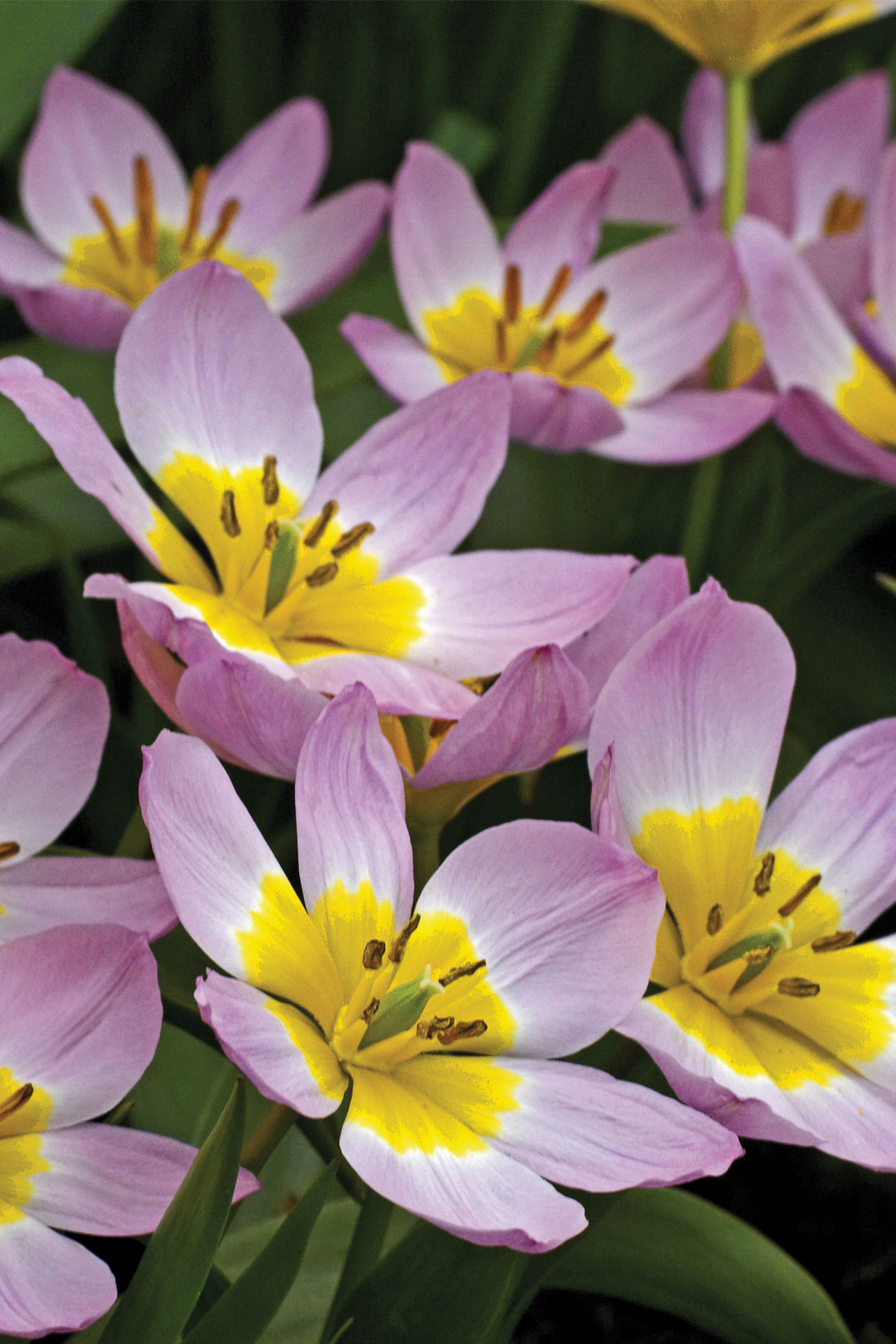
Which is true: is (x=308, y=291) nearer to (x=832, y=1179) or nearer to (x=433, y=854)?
(x=433, y=854)

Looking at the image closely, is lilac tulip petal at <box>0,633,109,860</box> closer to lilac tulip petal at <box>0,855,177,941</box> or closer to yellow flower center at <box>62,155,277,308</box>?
lilac tulip petal at <box>0,855,177,941</box>

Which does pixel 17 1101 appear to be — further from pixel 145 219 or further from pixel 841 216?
pixel 841 216

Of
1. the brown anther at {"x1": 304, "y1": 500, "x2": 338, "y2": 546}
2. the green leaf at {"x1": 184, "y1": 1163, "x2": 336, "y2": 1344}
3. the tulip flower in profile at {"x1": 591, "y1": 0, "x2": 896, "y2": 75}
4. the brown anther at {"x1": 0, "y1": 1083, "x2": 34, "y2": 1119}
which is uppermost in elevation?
the tulip flower in profile at {"x1": 591, "y1": 0, "x2": 896, "y2": 75}

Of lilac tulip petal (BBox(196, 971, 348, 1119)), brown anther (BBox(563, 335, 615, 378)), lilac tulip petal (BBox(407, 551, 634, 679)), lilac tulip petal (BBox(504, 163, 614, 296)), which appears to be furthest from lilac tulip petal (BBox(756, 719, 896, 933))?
lilac tulip petal (BBox(504, 163, 614, 296))

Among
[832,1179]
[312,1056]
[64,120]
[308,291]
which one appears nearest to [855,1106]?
[312,1056]

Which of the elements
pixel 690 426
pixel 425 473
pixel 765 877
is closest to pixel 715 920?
pixel 765 877

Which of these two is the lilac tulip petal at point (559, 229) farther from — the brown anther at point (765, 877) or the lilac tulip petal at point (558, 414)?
the brown anther at point (765, 877)
